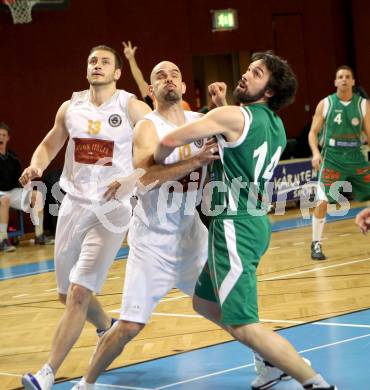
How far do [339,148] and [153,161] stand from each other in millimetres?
5830

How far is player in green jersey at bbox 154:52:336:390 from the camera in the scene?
15.7ft

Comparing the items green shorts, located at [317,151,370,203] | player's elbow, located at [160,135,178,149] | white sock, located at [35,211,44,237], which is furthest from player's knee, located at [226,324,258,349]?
white sock, located at [35,211,44,237]

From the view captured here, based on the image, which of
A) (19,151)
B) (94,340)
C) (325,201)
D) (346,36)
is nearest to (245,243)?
(94,340)

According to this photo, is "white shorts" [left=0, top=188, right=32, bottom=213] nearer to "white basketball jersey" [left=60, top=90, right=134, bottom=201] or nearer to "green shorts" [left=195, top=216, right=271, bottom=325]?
"white basketball jersey" [left=60, top=90, right=134, bottom=201]

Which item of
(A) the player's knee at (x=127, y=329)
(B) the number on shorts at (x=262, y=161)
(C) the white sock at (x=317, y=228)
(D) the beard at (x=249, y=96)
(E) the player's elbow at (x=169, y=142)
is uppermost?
(D) the beard at (x=249, y=96)

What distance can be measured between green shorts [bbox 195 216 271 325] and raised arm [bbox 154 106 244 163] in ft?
1.63

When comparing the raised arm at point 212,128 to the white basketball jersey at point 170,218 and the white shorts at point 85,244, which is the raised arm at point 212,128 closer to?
the white basketball jersey at point 170,218

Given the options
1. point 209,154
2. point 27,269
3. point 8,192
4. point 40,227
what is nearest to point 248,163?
point 209,154

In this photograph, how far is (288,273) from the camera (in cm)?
977

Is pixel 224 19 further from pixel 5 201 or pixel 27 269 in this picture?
pixel 27 269

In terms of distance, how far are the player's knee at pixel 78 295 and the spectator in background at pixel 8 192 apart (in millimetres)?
7952

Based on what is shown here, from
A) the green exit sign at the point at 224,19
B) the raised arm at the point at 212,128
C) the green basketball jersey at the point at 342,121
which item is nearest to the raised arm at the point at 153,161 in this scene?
the raised arm at the point at 212,128

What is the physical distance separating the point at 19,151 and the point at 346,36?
854 cm

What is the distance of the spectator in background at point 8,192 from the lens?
13.7 m
